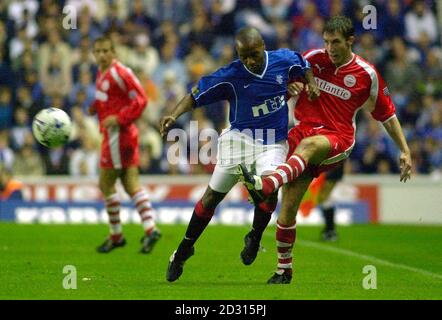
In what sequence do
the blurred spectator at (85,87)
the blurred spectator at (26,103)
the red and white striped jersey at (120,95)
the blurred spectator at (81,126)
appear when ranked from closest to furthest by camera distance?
the red and white striped jersey at (120,95), the blurred spectator at (81,126), the blurred spectator at (26,103), the blurred spectator at (85,87)

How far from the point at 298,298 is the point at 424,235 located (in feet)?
A: 24.4

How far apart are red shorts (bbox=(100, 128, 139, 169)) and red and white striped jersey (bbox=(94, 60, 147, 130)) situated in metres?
0.15

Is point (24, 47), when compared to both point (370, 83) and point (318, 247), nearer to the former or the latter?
point (318, 247)

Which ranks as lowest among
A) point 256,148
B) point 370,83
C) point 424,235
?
point 424,235

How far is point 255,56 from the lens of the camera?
823 cm

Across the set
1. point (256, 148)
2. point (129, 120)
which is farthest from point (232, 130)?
point (129, 120)

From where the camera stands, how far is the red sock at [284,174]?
25.7 feet

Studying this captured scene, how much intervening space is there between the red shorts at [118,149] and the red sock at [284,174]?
375 centimetres

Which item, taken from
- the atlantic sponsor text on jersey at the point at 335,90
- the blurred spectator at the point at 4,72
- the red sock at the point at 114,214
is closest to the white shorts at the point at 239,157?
the atlantic sponsor text on jersey at the point at 335,90

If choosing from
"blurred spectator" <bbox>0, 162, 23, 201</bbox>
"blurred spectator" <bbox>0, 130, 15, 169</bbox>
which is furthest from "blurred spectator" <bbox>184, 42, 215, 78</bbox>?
"blurred spectator" <bbox>0, 162, 23, 201</bbox>

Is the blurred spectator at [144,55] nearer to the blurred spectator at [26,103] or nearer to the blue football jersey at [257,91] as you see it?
the blurred spectator at [26,103]

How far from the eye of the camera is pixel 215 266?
10.3m

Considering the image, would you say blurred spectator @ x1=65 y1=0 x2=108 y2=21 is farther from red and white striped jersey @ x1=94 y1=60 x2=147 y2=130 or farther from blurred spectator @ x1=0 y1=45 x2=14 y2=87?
red and white striped jersey @ x1=94 y1=60 x2=147 y2=130

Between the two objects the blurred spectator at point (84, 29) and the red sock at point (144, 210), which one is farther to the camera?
the blurred spectator at point (84, 29)
